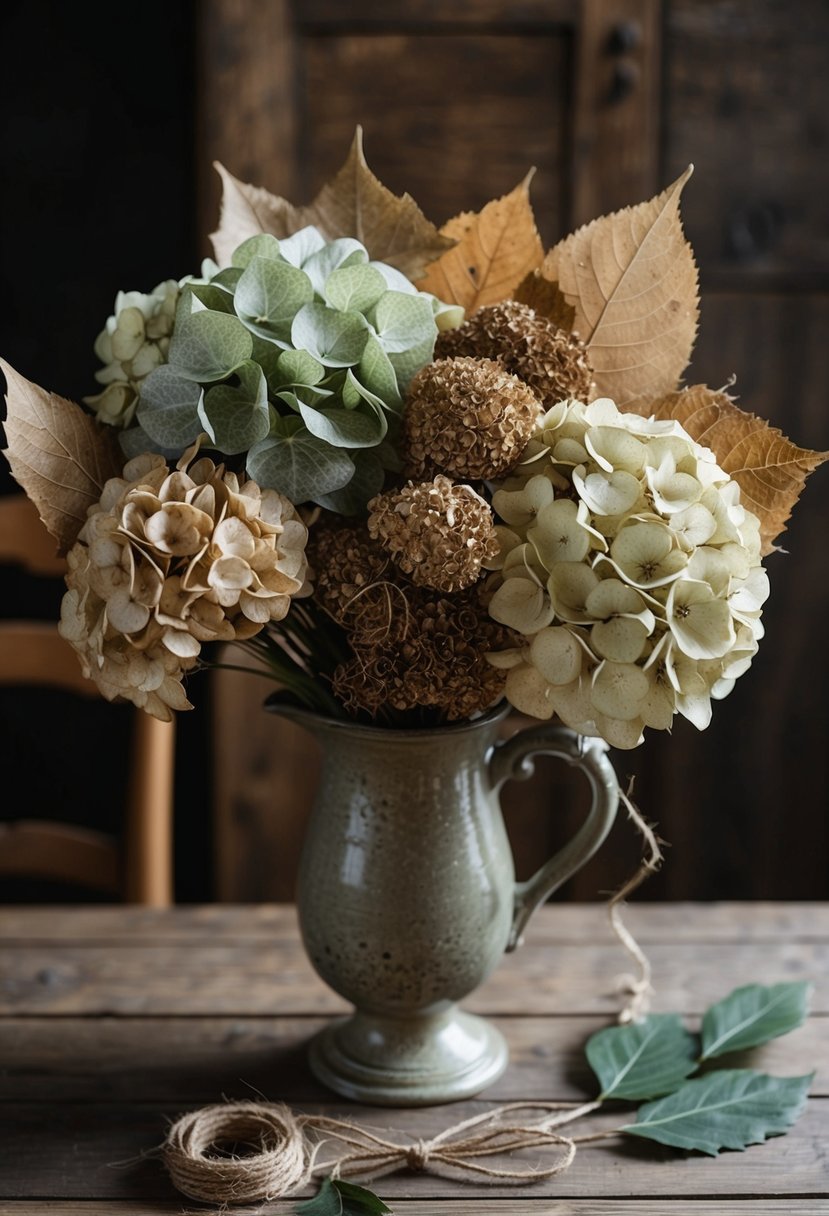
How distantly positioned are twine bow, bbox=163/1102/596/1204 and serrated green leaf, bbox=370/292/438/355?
48 centimetres

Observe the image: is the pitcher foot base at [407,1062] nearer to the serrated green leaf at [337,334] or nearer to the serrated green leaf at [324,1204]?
the serrated green leaf at [324,1204]

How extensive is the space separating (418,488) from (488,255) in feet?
0.76

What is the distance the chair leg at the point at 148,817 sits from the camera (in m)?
1.27

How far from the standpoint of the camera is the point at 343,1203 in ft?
2.42

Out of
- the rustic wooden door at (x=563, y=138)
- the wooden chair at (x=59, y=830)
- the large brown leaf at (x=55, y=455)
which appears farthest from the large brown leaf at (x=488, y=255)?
the rustic wooden door at (x=563, y=138)

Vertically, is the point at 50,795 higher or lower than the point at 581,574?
lower

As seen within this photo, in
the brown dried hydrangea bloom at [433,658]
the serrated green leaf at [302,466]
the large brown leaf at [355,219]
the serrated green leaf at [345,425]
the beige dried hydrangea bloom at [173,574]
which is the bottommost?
the brown dried hydrangea bloom at [433,658]

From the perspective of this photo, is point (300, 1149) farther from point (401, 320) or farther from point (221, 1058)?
point (401, 320)

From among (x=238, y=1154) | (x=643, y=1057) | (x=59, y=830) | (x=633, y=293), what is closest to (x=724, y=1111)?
(x=643, y=1057)

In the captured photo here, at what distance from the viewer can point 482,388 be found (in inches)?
27.5

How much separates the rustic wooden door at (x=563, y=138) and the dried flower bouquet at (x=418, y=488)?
88 cm

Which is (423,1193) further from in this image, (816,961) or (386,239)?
(386,239)

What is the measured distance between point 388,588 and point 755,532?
0.20m

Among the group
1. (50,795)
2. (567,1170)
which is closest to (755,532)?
(567,1170)
